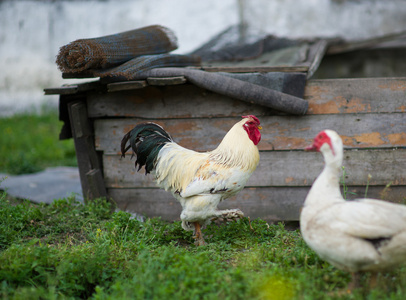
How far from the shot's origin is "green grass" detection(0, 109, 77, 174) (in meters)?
7.01

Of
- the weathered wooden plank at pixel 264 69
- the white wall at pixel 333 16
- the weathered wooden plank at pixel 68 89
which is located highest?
the white wall at pixel 333 16

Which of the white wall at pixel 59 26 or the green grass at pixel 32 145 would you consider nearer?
the green grass at pixel 32 145

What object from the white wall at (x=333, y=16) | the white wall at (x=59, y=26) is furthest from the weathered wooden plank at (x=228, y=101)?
the white wall at (x=333, y=16)

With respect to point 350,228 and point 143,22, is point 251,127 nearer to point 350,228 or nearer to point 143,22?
point 350,228

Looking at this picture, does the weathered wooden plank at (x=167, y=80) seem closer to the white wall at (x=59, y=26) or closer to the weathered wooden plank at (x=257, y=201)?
the weathered wooden plank at (x=257, y=201)

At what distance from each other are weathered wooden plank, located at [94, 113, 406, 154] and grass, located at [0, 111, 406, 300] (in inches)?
33.5

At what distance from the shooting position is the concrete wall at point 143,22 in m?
8.56

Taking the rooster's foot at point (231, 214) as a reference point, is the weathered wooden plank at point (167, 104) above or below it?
above

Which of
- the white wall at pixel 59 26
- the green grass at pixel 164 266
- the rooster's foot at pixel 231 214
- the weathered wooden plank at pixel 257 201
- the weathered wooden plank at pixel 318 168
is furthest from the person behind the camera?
the white wall at pixel 59 26

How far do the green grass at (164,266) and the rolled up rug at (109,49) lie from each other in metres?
1.43

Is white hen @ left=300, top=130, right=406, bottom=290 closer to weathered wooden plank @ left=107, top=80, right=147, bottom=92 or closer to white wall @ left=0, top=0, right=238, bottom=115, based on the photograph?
weathered wooden plank @ left=107, top=80, right=147, bottom=92

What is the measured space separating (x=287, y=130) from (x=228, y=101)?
664 millimetres

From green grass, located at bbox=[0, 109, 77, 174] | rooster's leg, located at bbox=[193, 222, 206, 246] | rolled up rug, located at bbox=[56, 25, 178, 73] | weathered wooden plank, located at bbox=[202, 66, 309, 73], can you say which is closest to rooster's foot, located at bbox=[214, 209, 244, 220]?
rooster's leg, located at bbox=[193, 222, 206, 246]

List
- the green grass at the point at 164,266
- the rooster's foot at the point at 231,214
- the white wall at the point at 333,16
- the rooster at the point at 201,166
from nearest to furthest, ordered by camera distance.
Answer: the green grass at the point at 164,266
the rooster at the point at 201,166
the rooster's foot at the point at 231,214
the white wall at the point at 333,16
